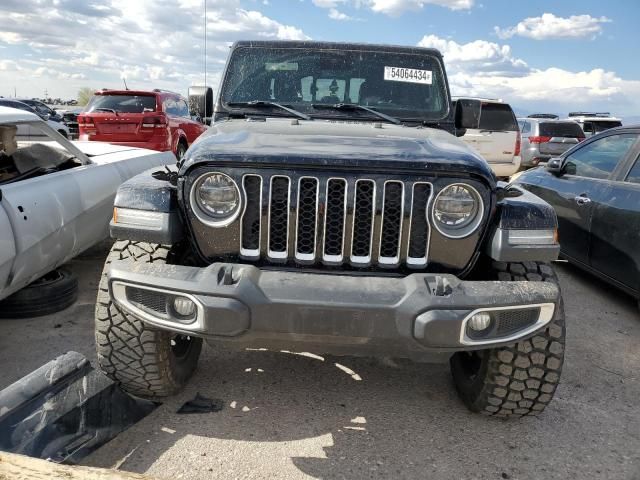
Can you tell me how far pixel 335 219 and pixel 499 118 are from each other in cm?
868

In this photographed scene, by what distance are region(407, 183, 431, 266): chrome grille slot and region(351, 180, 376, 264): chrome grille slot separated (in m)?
0.17

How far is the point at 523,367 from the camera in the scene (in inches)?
103

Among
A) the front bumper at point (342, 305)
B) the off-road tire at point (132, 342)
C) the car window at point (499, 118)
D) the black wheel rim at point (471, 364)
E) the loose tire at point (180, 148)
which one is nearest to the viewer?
the front bumper at point (342, 305)

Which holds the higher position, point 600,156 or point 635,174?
point 600,156

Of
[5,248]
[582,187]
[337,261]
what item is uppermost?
[582,187]

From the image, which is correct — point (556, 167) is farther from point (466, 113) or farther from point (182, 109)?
point (182, 109)

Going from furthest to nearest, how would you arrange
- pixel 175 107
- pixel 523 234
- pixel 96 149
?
pixel 175 107 → pixel 96 149 → pixel 523 234

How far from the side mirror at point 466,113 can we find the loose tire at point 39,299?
304cm

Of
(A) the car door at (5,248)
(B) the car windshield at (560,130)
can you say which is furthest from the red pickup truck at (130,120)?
(B) the car windshield at (560,130)

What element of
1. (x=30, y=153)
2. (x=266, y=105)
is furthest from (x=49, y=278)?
(x=266, y=105)

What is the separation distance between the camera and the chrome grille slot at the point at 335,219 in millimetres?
2387

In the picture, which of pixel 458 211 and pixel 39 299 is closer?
pixel 458 211

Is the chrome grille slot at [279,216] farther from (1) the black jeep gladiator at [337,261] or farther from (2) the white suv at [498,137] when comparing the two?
(2) the white suv at [498,137]

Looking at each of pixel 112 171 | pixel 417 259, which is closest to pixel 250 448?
pixel 417 259
